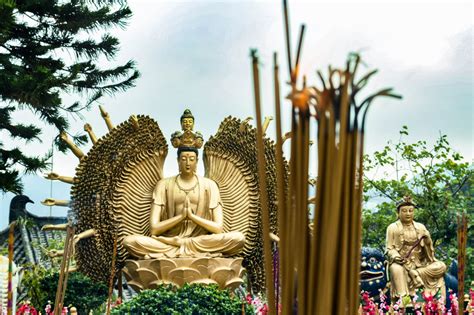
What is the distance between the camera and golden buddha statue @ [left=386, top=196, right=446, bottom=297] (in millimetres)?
8016

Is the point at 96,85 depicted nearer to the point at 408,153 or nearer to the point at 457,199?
the point at 408,153

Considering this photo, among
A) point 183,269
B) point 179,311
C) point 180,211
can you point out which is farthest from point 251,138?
point 179,311

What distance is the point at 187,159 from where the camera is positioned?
712cm

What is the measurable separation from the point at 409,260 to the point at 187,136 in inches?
106

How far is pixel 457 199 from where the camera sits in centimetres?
1277

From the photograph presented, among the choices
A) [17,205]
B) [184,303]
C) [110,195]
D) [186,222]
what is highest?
Answer: [17,205]

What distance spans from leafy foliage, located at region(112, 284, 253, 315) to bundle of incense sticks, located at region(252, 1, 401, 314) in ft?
15.8

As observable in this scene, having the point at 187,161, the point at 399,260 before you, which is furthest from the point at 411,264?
the point at 187,161

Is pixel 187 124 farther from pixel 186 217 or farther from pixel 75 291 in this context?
pixel 75 291

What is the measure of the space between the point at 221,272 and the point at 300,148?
589 centimetres

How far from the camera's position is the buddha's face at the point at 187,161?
7.12 meters

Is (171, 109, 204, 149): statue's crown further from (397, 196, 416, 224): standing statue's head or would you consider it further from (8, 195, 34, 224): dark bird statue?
(8, 195, 34, 224): dark bird statue

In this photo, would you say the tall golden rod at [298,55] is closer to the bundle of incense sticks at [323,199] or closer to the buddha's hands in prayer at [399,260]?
the bundle of incense sticks at [323,199]

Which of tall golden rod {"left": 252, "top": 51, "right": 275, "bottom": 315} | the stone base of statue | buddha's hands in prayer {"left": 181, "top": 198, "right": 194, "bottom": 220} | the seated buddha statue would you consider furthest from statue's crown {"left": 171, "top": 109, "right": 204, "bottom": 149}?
tall golden rod {"left": 252, "top": 51, "right": 275, "bottom": 315}
